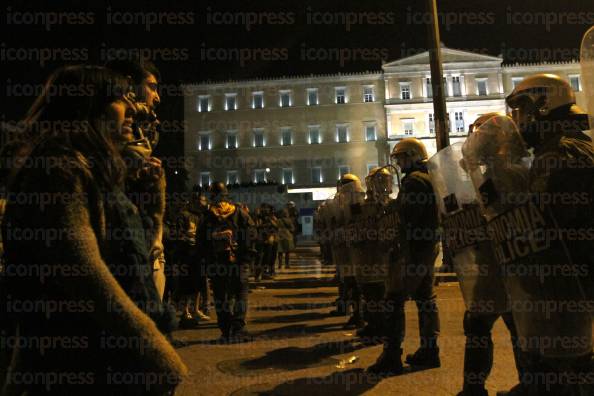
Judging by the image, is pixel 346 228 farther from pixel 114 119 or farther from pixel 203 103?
pixel 203 103

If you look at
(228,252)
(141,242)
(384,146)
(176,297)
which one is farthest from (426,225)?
(384,146)

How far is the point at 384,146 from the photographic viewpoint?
56.8 metres

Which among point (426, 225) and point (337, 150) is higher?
point (337, 150)

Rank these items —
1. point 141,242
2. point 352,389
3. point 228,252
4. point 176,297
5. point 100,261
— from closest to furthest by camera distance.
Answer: point 100,261 → point 141,242 → point 352,389 → point 228,252 → point 176,297

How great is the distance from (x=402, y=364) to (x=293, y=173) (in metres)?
53.7

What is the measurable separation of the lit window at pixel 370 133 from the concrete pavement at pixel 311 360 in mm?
50240

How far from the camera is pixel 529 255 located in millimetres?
2350

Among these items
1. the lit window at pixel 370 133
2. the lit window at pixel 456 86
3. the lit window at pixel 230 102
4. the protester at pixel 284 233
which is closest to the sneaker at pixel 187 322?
the protester at pixel 284 233

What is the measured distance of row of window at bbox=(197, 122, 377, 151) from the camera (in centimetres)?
5850

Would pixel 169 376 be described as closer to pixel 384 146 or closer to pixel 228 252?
pixel 228 252

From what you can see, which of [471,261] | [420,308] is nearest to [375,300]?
[420,308]

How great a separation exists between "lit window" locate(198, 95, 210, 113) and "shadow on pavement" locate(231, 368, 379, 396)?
5816 cm

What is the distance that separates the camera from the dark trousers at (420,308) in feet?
15.1

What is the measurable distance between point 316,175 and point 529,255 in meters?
55.8
